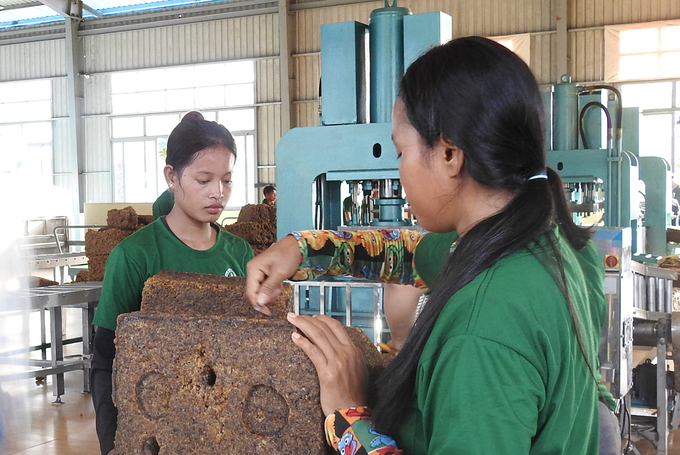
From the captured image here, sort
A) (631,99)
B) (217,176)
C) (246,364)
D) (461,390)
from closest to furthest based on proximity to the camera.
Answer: (461,390) < (246,364) < (217,176) < (631,99)

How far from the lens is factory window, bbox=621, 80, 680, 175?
9.91 m

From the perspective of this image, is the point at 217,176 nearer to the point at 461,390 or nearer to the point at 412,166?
the point at 412,166

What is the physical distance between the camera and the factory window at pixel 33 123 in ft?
45.3

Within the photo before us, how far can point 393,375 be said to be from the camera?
0.78 metres

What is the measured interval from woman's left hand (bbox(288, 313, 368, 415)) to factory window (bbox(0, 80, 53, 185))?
14.2 meters

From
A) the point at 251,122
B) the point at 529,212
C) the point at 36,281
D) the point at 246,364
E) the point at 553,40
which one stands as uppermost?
the point at 553,40

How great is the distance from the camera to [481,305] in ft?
2.20

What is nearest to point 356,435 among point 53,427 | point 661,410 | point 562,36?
point 661,410

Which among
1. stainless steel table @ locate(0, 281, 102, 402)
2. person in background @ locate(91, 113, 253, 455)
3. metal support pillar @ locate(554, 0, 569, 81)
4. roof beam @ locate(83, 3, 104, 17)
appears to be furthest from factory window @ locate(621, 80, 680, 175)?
roof beam @ locate(83, 3, 104, 17)

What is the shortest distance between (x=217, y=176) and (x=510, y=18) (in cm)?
999

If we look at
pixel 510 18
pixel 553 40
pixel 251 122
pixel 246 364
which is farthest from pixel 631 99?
pixel 246 364

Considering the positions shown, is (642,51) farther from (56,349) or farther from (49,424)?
(49,424)

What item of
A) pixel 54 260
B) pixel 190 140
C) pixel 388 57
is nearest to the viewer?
pixel 190 140

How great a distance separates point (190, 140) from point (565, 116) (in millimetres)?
3169
